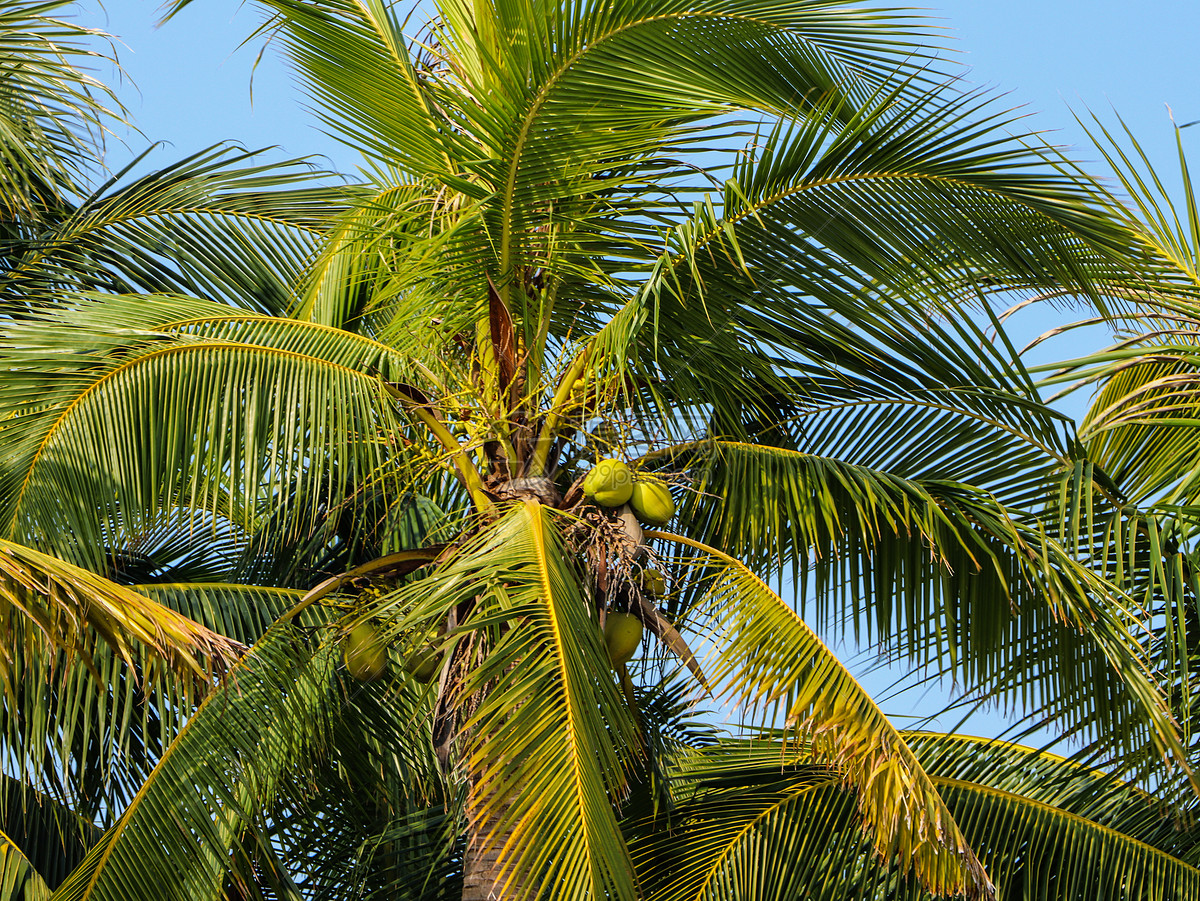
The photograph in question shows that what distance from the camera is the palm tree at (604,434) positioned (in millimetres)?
4695

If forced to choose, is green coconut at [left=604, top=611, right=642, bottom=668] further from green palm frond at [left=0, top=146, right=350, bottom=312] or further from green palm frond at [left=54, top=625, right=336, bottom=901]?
green palm frond at [left=0, top=146, right=350, bottom=312]

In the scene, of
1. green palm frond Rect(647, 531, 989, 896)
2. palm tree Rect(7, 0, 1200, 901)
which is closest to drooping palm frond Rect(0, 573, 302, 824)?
palm tree Rect(7, 0, 1200, 901)

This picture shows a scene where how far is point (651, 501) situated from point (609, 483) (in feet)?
0.63

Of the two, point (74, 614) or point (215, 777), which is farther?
point (215, 777)

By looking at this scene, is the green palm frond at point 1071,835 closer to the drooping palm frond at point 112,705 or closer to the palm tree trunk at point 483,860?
the palm tree trunk at point 483,860

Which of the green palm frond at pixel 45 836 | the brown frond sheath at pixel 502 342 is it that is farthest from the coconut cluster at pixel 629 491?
the green palm frond at pixel 45 836

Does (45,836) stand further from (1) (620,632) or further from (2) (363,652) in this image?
(1) (620,632)

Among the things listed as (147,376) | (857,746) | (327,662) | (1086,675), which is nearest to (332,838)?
(327,662)

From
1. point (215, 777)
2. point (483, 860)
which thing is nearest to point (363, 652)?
point (215, 777)

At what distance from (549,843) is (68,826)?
14.8 ft

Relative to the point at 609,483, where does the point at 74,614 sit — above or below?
below

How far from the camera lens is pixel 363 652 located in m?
4.88

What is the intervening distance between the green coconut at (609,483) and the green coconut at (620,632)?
1.33 feet

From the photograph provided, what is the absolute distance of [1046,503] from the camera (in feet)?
19.7
